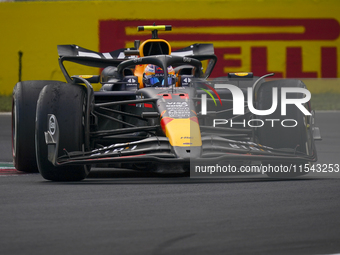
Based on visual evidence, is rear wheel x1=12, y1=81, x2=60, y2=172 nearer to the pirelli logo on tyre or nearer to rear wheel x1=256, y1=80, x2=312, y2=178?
rear wheel x1=256, y1=80, x2=312, y2=178

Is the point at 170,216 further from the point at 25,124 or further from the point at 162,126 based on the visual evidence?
the point at 25,124

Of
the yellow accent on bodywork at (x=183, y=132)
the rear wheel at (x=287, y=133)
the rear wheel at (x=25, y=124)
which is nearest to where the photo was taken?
the yellow accent on bodywork at (x=183, y=132)

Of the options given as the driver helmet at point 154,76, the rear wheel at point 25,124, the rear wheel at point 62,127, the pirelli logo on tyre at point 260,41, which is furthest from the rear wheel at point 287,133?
the pirelli logo on tyre at point 260,41

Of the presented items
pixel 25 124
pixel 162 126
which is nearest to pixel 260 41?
pixel 25 124

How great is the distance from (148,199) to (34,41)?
14.7m

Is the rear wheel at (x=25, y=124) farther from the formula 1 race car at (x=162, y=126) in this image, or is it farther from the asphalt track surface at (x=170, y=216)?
the asphalt track surface at (x=170, y=216)

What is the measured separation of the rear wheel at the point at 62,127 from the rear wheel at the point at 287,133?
1.90m

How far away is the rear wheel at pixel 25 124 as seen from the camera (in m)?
8.21

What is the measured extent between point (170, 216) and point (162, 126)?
2.18m

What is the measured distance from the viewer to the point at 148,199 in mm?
5992

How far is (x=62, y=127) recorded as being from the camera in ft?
23.4

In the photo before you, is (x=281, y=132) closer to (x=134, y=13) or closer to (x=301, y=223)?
(x=301, y=223)

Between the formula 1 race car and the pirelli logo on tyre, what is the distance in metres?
11.0

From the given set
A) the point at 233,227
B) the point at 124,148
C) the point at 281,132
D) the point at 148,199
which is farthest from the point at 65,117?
the point at 233,227
